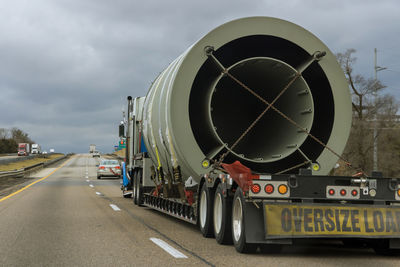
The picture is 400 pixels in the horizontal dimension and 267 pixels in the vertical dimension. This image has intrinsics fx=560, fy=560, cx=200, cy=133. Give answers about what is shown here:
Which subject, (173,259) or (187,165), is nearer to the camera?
(173,259)

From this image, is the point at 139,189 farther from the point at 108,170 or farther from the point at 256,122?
the point at 108,170

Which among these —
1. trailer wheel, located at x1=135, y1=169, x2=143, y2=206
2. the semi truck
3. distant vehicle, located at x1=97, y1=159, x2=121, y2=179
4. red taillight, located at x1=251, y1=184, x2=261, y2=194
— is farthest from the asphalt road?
distant vehicle, located at x1=97, y1=159, x2=121, y2=179

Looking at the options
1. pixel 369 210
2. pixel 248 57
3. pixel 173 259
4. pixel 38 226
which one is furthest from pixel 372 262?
pixel 38 226

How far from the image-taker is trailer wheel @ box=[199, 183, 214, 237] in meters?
8.87

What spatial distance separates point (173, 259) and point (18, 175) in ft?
125

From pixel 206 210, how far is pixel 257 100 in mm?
2241

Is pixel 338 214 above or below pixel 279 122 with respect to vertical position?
below

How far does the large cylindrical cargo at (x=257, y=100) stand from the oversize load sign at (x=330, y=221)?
198 centimetres

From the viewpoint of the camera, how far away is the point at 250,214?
742 centimetres

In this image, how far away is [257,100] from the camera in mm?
9969

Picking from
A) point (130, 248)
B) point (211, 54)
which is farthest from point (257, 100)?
point (130, 248)

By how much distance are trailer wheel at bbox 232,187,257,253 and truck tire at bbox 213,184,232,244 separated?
0.53 ft

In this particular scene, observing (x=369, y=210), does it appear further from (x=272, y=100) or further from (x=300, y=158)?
(x=272, y=100)

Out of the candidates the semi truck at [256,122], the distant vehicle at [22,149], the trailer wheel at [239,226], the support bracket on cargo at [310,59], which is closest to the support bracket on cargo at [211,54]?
the semi truck at [256,122]
